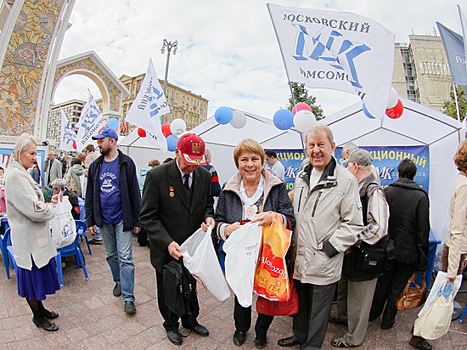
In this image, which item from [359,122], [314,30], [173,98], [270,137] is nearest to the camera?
[314,30]

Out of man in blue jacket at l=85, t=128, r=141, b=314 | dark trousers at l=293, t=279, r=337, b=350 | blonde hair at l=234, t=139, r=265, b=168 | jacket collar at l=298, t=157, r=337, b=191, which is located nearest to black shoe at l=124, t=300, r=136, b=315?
man in blue jacket at l=85, t=128, r=141, b=314

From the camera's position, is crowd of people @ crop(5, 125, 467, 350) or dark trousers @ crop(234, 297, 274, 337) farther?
dark trousers @ crop(234, 297, 274, 337)

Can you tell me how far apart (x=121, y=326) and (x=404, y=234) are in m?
2.89

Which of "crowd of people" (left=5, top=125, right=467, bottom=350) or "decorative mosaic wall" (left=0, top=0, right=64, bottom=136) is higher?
"decorative mosaic wall" (left=0, top=0, right=64, bottom=136)

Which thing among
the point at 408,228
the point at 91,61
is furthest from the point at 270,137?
the point at 91,61

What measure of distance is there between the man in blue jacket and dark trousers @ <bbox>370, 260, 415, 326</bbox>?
2.62 meters

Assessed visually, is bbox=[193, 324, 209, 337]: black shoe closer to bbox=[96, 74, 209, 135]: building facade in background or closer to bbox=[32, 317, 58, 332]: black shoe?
bbox=[32, 317, 58, 332]: black shoe

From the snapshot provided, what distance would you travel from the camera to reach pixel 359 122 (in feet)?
17.6

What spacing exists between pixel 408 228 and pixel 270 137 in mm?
4198

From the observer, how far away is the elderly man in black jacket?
2.48 metres

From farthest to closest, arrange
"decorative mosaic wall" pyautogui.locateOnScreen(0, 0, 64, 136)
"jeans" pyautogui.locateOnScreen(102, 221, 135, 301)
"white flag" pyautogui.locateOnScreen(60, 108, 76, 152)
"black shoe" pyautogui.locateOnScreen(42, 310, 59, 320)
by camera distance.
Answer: "decorative mosaic wall" pyautogui.locateOnScreen(0, 0, 64, 136) < "white flag" pyautogui.locateOnScreen(60, 108, 76, 152) < "jeans" pyautogui.locateOnScreen(102, 221, 135, 301) < "black shoe" pyautogui.locateOnScreen(42, 310, 59, 320)

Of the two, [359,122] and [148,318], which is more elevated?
[359,122]

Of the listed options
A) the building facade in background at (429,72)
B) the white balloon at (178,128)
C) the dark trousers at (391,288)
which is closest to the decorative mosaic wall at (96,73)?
the white balloon at (178,128)

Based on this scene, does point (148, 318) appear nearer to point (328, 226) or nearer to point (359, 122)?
point (328, 226)
